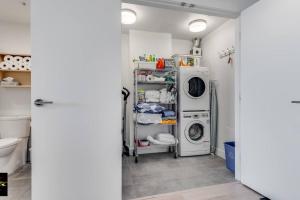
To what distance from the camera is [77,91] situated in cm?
150

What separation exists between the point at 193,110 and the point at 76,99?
7.22 ft

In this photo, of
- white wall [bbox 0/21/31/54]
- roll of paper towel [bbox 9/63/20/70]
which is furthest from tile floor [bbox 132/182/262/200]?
white wall [bbox 0/21/31/54]

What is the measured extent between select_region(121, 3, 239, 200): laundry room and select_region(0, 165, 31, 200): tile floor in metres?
1.17

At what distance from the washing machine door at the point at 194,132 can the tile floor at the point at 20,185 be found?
239cm

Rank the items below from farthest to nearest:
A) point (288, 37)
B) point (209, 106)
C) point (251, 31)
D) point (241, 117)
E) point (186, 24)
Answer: point (209, 106) < point (186, 24) < point (241, 117) < point (251, 31) < point (288, 37)

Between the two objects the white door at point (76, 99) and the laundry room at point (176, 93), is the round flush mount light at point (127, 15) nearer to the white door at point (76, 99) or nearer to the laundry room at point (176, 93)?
the laundry room at point (176, 93)

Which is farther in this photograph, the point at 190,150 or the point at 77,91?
the point at 190,150

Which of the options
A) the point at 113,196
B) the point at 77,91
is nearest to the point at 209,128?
the point at 113,196

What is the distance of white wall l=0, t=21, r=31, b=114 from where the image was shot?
290 centimetres

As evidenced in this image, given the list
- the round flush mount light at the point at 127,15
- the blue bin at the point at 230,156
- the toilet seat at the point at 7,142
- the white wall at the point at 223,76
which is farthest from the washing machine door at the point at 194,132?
the toilet seat at the point at 7,142

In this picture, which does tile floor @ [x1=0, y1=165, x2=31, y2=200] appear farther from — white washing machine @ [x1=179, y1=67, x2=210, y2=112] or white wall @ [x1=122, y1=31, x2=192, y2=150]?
white washing machine @ [x1=179, y1=67, x2=210, y2=112]

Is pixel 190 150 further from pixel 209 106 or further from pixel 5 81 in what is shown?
pixel 5 81

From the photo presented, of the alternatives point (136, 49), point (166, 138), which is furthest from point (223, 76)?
point (136, 49)

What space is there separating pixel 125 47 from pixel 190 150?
2313mm
